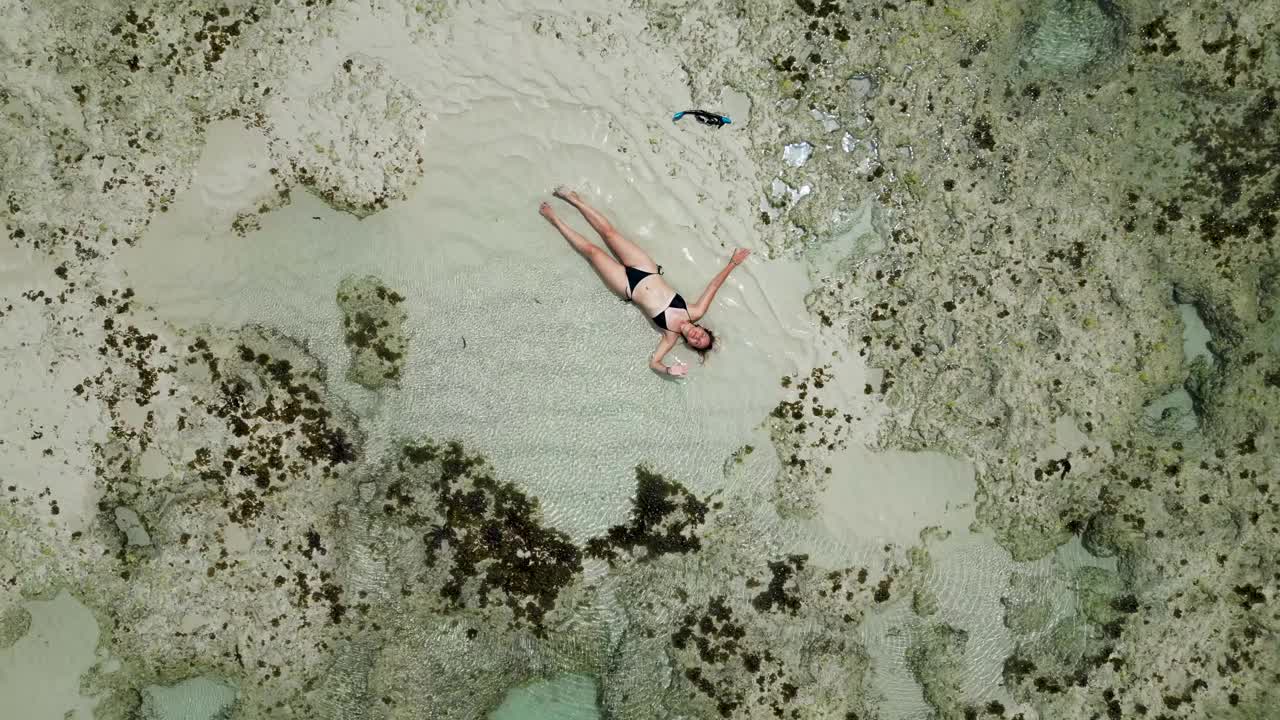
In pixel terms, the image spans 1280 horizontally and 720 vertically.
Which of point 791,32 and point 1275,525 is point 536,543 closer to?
point 791,32

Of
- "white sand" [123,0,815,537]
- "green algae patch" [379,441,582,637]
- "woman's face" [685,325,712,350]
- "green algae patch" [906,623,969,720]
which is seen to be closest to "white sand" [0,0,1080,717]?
"white sand" [123,0,815,537]

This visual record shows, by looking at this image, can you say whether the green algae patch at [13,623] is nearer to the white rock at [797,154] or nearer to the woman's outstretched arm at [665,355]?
the woman's outstretched arm at [665,355]

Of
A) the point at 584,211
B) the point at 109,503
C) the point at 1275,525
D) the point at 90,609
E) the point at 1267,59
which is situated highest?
the point at 1267,59

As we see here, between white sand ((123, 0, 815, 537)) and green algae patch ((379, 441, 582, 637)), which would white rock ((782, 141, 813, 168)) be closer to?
white sand ((123, 0, 815, 537))

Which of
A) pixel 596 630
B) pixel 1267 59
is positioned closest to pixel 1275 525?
pixel 1267 59

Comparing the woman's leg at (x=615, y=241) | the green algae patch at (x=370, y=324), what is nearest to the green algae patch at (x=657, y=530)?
the woman's leg at (x=615, y=241)

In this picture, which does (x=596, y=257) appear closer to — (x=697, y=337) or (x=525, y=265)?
(x=525, y=265)
